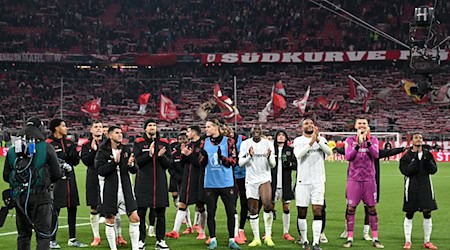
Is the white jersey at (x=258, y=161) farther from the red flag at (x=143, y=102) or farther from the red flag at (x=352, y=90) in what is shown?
the red flag at (x=352, y=90)

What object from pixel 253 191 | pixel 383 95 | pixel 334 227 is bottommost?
pixel 334 227

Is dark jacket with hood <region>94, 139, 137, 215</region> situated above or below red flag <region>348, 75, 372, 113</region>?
below

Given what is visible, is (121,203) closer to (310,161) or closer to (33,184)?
(33,184)

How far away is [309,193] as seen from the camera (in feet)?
45.8

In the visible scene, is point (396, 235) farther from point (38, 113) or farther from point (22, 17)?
point (22, 17)

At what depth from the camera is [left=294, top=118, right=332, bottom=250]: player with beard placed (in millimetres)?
13820

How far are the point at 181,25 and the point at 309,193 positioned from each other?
170 feet

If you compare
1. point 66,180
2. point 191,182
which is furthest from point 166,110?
point 66,180

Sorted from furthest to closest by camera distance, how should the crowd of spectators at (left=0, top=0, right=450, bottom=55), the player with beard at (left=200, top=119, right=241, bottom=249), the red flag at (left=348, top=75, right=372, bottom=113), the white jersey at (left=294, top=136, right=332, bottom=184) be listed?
the crowd of spectators at (left=0, top=0, right=450, bottom=55), the red flag at (left=348, top=75, right=372, bottom=113), the player with beard at (left=200, top=119, right=241, bottom=249), the white jersey at (left=294, top=136, right=332, bottom=184)

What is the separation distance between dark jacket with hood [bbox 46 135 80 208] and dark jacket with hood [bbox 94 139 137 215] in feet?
6.04

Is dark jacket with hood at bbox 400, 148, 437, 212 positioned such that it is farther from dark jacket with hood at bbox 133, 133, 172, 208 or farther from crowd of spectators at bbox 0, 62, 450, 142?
crowd of spectators at bbox 0, 62, 450, 142

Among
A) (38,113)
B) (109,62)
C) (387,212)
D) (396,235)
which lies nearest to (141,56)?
(109,62)

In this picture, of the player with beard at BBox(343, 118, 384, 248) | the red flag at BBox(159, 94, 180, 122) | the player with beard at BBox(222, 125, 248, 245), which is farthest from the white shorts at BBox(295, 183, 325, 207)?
the red flag at BBox(159, 94, 180, 122)

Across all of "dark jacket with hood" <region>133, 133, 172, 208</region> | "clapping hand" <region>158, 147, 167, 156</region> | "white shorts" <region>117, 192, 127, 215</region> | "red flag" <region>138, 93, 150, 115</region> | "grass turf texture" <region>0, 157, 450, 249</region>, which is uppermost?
"red flag" <region>138, 93, 150, 115</region>
